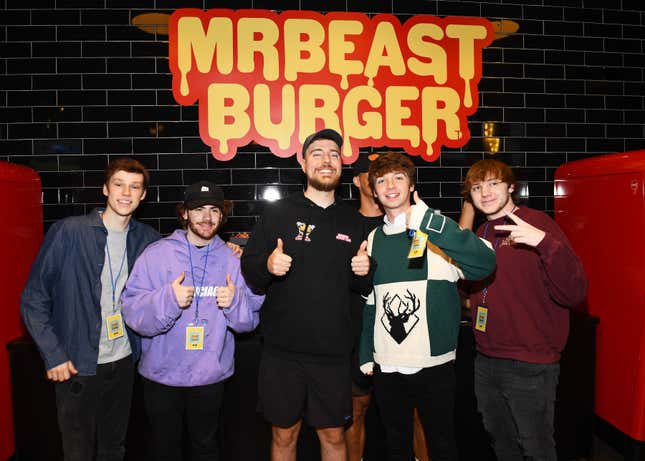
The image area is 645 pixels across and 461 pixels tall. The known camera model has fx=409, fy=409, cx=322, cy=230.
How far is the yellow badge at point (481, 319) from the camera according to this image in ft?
6.51

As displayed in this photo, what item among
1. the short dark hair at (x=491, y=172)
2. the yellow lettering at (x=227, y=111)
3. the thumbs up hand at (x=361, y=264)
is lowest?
the thumbs up hand at (x=361, y=264)

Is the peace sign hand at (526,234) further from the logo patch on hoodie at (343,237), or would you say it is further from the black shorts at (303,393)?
the black shorts at (303,393)

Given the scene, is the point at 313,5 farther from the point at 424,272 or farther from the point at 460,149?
the point at 424,272

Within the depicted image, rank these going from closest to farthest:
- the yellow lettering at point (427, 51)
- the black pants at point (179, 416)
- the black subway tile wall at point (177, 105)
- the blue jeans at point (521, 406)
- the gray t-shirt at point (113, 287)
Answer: the blue jeans at point (521, 406)
the black pants at point (179, 416)
the gray t-shirt at point (113, 287)
the black subway tile wall at point (177, 105)
the yellow lettering at point (427, 51)

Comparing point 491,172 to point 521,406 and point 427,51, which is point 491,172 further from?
point 427,51

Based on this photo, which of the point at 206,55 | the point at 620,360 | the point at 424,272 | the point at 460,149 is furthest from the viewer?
the point at 460,149

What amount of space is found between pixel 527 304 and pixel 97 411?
2.17 m

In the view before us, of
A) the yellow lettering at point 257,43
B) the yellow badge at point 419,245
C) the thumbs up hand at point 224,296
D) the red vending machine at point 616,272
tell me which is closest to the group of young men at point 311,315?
the thumbs up hand at point 224,296

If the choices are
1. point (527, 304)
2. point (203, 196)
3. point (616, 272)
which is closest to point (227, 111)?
point (203, 196)

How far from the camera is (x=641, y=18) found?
3.28 m

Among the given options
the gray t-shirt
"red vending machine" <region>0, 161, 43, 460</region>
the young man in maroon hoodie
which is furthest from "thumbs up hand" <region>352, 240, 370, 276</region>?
"red vending machine" <region>0, 161, 43, 460</region>

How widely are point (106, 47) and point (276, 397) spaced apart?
2.70 metres

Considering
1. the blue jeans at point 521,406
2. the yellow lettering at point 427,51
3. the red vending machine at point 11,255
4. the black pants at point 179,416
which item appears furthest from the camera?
the yellow lettering at point 427,51

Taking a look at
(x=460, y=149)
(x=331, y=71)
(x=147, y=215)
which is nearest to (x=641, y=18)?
(x=460, y=149)
